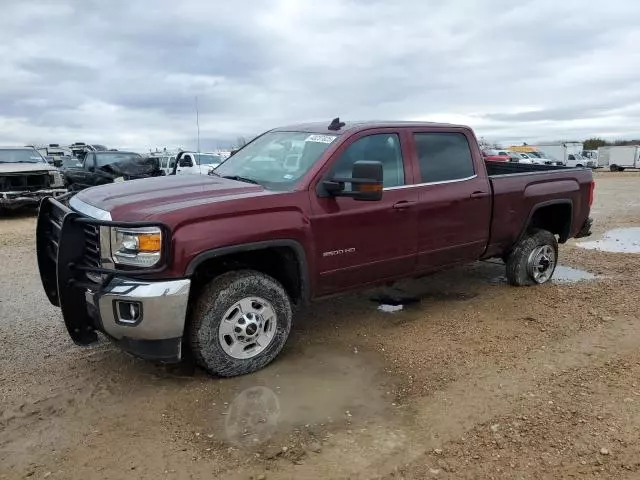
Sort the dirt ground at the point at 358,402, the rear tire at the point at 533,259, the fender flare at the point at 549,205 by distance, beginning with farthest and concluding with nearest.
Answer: the rear tire at the point at 533,259, the fender flare at the point at 549,205, the dirt ground at the point at 358,402

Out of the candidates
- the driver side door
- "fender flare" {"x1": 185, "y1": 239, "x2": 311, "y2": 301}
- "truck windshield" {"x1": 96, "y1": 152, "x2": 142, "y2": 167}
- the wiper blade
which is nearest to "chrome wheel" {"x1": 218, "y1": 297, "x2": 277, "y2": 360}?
"fender flare" {"x1": 185, "y1": 239, "x2": 311, "y2": 301}

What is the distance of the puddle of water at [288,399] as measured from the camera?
11.1 ft

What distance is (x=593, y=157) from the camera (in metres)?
54.0

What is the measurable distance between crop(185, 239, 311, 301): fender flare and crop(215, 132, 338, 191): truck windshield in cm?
47

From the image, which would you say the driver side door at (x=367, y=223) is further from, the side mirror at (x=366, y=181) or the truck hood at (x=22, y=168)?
the truck hood at (x=22, y=168)

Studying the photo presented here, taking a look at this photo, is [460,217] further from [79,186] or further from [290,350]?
[79,186]

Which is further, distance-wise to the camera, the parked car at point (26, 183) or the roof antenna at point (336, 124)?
the parked car at point (26, 183)

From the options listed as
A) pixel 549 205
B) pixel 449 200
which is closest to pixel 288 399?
pixel 449 200

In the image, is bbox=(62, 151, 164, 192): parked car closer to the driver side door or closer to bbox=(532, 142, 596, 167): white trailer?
the driver side door

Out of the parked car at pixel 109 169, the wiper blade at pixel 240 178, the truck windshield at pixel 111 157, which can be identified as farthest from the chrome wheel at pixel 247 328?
the truck windshield at pixel 111 157

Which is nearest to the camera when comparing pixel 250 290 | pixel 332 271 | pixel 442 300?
pixel 250 290

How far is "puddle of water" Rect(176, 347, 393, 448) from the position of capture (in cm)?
337

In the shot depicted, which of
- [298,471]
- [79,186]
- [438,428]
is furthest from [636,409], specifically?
[79,186]

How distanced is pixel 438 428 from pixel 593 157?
5772 cm
